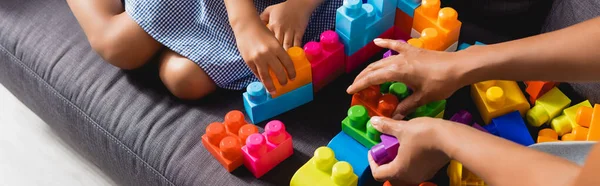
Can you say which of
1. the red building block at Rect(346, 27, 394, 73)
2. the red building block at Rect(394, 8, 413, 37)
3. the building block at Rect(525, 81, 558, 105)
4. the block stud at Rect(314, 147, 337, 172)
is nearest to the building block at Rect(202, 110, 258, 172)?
the block stud at Rect(314, 147, 337, 172)

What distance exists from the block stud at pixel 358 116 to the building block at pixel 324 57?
Result: 11 centimetres

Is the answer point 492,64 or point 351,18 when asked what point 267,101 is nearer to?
point 351,18

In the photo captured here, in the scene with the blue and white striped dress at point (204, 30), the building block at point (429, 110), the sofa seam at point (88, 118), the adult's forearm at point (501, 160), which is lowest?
the sofa seam at point (88, 118)

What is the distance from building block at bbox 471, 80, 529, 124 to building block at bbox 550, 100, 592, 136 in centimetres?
5

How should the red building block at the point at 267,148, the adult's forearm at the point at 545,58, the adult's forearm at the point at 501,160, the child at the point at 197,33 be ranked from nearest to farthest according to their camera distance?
the adult's forearm at the point at 501,160
the adult's forearm at the point at 545,58
the red building block at the point at 267,148
the child at the point at 197,33

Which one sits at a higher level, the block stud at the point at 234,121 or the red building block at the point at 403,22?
the red building block at the point at 403,22

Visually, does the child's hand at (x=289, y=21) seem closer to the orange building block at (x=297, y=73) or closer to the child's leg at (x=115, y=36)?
the orange building block at (x=297, y=73)

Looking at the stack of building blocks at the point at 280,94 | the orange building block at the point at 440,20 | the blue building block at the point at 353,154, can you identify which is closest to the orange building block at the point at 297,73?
the stack of building blocks at the point at 280,94

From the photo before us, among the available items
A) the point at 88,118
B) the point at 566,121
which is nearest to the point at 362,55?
the point at 566,121

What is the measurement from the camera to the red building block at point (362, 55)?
1014 mm

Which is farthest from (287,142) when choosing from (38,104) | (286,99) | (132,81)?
(38,104)

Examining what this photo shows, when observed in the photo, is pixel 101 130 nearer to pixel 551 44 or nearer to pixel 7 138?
pixel 7 138

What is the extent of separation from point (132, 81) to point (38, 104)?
0.75ft

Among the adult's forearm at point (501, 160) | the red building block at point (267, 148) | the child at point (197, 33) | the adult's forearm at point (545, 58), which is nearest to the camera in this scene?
the adult's forearm at point (501, 160)
